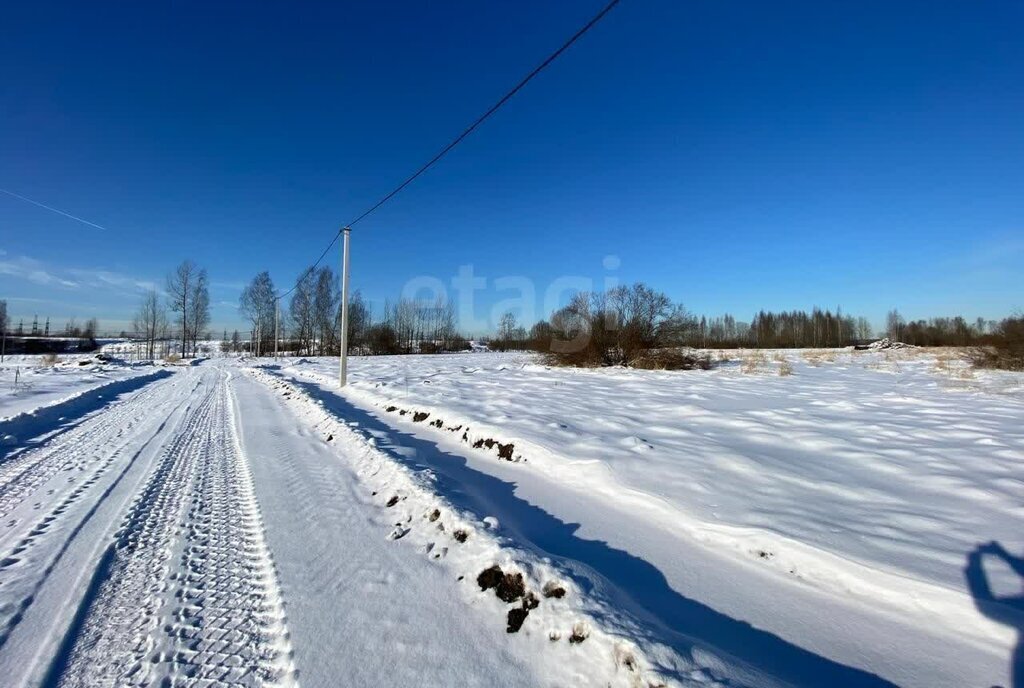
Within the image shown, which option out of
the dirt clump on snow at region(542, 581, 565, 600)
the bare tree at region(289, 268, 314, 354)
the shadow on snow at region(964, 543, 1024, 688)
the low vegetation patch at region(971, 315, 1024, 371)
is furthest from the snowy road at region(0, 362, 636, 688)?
the bare tree at region(289, 268, 314, 354)

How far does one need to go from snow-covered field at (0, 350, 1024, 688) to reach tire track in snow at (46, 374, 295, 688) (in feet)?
0.06

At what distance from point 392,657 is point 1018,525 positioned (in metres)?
4.58

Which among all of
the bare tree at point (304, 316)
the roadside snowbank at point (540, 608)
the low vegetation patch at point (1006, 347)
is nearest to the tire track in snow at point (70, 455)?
the roadside snowbank at point (540, 608)

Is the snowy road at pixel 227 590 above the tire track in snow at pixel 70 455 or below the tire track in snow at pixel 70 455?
below

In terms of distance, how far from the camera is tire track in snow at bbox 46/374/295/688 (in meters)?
2.14

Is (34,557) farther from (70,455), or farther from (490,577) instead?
(70,455)

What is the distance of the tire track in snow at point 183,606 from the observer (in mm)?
2137

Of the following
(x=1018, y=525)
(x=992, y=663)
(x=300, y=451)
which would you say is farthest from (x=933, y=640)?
(x=300, y=451)

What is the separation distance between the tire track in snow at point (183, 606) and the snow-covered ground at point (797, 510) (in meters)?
1.92

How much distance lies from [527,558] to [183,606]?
214 centimetres

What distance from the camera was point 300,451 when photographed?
20.7ft

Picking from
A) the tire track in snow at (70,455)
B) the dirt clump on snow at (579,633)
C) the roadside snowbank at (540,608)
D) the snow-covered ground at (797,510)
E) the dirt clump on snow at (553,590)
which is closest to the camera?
the roadside snowbank at (540,608)

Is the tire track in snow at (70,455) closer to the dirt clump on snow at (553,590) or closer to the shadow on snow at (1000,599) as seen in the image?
the dirt clump on snow at (553,590)

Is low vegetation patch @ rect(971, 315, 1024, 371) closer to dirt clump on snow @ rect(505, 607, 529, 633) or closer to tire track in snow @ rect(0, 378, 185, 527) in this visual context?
dirt clump on snow @ rect(505, 607, 529, 633)
